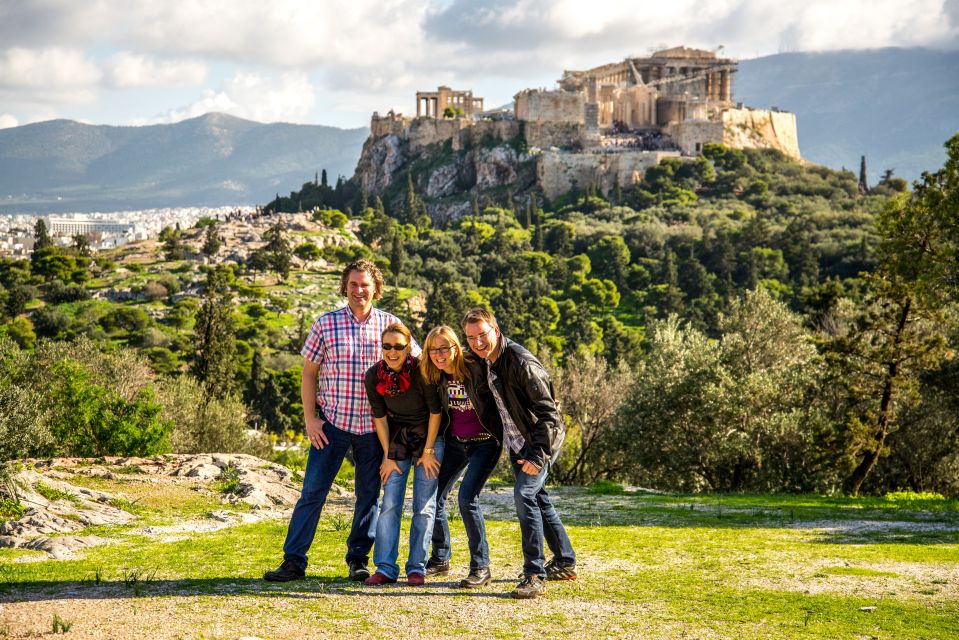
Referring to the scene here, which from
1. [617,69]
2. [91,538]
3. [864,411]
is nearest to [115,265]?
[617,69]

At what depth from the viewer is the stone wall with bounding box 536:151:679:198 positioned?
323 ft

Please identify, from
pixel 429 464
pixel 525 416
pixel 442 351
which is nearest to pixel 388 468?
pixel 429 464

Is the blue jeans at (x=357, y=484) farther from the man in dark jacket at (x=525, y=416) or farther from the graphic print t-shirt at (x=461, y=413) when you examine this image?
the man in dark jacket at (x=525, y=416)

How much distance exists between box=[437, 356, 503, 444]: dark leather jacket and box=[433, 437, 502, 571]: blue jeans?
21 cm

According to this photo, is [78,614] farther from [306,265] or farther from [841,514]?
[306,265]

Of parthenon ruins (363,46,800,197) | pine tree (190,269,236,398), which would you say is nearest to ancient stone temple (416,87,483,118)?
parthenon ruins (363,46,800,197)

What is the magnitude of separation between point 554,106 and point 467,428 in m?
97.3

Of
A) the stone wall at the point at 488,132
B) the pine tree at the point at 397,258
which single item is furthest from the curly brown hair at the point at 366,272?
the stone wall at the point at 488,132

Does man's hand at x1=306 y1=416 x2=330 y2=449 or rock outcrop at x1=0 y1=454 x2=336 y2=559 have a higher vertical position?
man's hand at x1=306 y1=416 x2=330 y2=449

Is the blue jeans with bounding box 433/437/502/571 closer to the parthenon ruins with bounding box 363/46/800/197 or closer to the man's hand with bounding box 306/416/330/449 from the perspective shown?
the man's hand with bounding box 306/416/330/449

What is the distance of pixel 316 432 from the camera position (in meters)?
8.39

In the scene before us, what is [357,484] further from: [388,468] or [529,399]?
[529,399]

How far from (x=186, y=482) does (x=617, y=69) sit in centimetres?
10896

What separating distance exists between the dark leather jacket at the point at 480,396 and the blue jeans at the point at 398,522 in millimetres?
472
